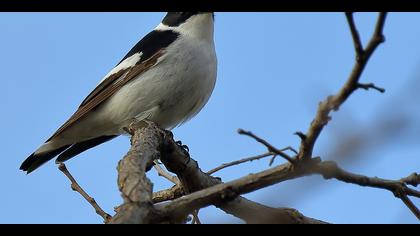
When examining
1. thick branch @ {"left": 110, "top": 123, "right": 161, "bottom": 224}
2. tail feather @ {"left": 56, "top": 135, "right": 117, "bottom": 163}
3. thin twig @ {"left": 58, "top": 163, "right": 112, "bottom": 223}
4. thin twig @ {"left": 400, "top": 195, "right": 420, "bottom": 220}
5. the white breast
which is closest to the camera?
thick branch @ {"left": 110, "top": 123, "right": 161, "bottom": 224}

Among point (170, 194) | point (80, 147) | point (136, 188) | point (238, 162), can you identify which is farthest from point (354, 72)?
point (80, 147)

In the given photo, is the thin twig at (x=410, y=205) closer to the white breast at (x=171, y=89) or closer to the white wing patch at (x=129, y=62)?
the white breast at (x=171, y=89)

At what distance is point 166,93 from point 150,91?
0.47ft

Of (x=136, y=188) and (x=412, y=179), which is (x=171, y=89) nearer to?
(x=412, y=179)

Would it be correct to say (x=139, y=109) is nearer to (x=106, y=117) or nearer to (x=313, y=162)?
(x=106, y=117)

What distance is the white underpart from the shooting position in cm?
515

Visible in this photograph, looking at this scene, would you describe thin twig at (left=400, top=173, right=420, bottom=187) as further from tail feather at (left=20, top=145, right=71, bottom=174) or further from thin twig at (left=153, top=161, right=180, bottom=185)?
tail feather at (left=20, top=145, right=71, bottom=174)

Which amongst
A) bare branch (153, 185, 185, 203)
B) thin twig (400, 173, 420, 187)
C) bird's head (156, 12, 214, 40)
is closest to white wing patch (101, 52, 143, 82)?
bird's head (156, 12, 214, 40)

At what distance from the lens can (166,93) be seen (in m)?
5.11

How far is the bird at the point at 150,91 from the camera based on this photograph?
204 inches

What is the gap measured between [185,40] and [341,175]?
356cm

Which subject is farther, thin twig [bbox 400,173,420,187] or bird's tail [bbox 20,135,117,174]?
bird's tail [bbox 20,135,117,174]
